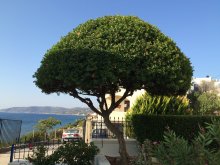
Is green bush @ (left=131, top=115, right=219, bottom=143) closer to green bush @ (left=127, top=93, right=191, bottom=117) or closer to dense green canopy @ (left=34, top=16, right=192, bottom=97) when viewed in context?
dense green canopy @ (left=34, top=16, right=192, bottom=97)

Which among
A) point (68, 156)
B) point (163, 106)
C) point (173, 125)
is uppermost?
point (163, 106)

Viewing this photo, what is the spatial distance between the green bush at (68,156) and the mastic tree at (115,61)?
1.30 metres

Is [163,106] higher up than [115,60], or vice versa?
[115,60]

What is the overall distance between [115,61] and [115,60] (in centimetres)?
3

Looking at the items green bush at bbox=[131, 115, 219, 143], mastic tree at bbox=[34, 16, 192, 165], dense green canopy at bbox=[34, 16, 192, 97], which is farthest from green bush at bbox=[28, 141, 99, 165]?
green bush at bbox=[131, 115, 219, 143]

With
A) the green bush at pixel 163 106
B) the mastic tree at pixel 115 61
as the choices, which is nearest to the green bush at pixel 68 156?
the mastic tree at pixel 115 61

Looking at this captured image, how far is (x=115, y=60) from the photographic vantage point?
9.40 meters

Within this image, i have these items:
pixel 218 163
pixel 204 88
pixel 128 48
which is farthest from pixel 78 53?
pixel 204 88

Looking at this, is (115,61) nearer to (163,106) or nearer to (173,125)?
(173,125)

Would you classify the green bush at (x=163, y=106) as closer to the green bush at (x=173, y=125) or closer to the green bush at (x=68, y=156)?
the green bush at (x=173, y=125)

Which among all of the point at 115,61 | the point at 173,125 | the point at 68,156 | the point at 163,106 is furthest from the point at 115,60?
the point at 163,106

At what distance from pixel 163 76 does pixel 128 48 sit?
4.25ft

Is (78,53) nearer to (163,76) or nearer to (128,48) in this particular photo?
(128,48)

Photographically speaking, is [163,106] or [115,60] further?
[163,106]
